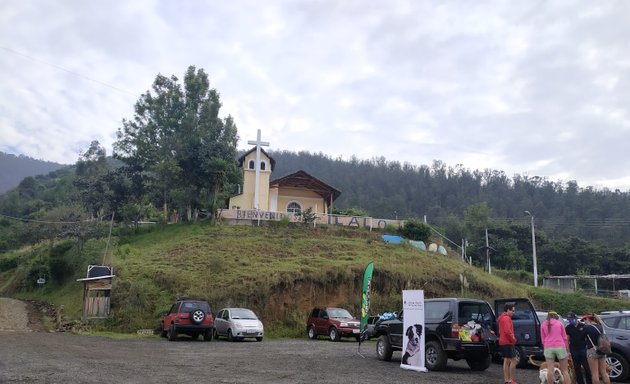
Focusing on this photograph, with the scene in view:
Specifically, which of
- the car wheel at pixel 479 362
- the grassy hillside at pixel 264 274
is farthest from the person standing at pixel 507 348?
the grassy hillside at pixel 264 274

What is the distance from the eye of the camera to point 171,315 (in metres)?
21.2

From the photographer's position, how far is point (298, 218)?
132 ft

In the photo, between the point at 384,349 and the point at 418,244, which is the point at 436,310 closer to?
the point at 384,349

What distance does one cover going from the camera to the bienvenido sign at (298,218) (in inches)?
1559

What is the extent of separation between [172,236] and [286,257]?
1054cm

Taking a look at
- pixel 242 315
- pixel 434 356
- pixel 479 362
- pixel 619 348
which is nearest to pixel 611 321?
pixel 619 348

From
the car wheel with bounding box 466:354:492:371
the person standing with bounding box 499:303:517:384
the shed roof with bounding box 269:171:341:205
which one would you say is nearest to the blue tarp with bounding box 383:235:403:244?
the shed roof with bounding box 269:171:341:205

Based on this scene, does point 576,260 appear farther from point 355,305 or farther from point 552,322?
point 552,322

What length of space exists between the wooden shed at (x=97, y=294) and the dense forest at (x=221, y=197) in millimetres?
11531

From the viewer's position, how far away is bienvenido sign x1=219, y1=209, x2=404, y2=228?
130ft

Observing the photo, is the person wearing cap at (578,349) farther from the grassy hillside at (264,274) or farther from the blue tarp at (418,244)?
the blue tarp at (418,244)

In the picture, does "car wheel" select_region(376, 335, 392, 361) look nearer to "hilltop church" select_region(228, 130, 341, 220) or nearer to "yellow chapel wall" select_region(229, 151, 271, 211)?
"hilltop church" select_region(228, 130, 341, 220)

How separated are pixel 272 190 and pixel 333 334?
25690 millimetres

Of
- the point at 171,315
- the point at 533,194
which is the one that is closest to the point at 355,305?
the point at 171,315
